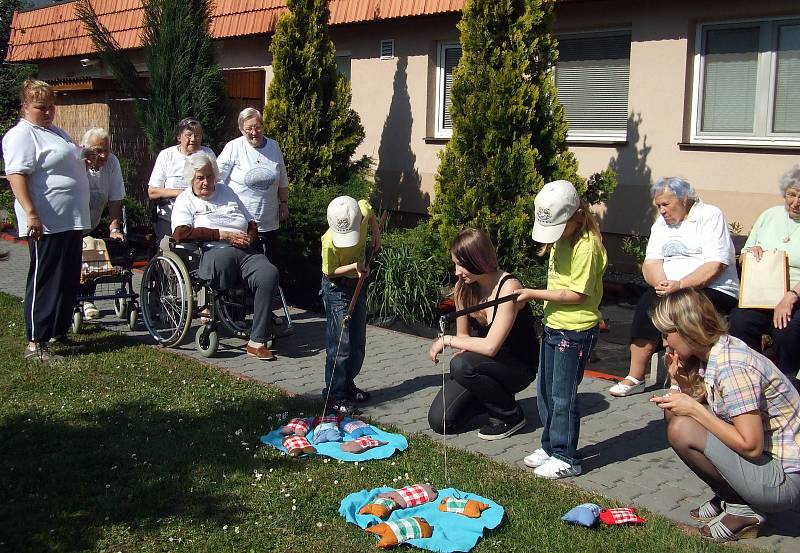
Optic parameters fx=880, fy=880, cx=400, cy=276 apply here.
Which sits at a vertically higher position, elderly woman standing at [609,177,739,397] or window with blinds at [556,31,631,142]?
window with blinds at [556,31,631,142]

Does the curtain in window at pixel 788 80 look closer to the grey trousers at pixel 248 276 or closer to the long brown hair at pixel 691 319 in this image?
the grey trousers at pixel 248 276

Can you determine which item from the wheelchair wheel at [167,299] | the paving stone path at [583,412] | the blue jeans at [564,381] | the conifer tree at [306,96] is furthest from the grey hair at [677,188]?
the conifer tree at [306,96]

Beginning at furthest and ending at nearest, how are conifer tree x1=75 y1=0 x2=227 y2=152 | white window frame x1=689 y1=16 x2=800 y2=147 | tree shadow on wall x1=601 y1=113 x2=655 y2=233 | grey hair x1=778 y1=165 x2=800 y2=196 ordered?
conifer tree x1=75 y1=0 x2=227 y2=152
tree shadow on wall x1=601 y1=113 x2=655 y2=233
white window frame x1=689 y1=16 x2=800 y2=147
grey hair x1=778 y1=165 x2=800 y2=196

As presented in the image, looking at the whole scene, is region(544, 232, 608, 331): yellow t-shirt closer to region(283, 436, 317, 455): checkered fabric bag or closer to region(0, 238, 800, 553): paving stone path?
region(0, 238, 800, 553): paving stone path

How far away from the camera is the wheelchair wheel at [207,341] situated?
295 inches

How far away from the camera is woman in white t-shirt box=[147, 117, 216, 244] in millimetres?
8473

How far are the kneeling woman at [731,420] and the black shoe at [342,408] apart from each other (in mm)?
2472

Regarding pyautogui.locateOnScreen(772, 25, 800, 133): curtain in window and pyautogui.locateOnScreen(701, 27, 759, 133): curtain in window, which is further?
pyautogui.locateOnScreen(701, 27, 759, 133): curtain in window

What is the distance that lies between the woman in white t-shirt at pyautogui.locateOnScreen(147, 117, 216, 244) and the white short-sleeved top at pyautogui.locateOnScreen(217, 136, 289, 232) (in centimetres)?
35

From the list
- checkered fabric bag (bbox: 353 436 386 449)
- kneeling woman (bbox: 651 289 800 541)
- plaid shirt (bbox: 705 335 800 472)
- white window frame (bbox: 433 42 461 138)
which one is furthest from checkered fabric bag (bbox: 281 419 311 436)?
white window frame (bbox: 433 42 461 138)

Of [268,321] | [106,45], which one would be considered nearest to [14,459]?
[268,321]

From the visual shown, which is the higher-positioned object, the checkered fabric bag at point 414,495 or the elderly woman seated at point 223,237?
the elderly woman seated at point 223,237

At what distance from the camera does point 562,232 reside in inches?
190

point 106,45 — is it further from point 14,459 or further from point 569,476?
point 569,476
